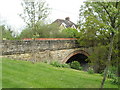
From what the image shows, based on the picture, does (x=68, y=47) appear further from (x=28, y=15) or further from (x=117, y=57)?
(x=28, y=15)

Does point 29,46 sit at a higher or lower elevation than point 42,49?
higher

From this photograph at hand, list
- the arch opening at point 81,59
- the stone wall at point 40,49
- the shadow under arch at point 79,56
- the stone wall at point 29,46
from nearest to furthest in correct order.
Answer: the stone wall at point 29,46
the stone wall at point 40,49
the shadow under arch at point 79,56
the arch opening at point 81,59

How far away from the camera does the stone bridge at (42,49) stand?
12.0 metres

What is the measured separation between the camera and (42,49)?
47.9ft

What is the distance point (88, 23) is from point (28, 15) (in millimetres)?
7686

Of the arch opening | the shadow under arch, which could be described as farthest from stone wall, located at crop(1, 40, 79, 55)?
the arch opening

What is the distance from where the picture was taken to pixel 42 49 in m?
14.6

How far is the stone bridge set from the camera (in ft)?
39.2

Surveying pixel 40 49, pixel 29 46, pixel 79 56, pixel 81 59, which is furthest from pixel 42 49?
pixel 81 59

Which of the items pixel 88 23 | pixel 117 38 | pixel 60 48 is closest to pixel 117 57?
pixel 117 38

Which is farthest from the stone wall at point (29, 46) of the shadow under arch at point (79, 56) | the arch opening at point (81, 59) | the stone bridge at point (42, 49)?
the arch opening at point (81, 59)

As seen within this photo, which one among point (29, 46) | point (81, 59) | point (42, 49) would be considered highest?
point (29, 46)

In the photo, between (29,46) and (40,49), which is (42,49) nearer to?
(40,49)

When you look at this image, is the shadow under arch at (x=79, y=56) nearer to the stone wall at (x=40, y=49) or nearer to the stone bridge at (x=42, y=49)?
the stone bridge at (x=42, y=49)
